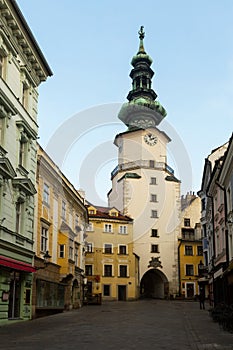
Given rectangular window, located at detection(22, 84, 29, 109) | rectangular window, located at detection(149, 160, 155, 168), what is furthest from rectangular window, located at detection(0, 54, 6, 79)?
rectangular window, located at detection(149, 160, 155, 168)

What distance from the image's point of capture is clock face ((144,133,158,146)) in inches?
2896

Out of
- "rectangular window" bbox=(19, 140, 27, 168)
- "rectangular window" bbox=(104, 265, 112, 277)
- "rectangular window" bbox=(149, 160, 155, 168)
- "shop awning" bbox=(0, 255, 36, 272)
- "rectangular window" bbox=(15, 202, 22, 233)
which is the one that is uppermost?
"rectangular window" bbox=(149, 160, 155, 168)

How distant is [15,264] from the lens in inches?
883

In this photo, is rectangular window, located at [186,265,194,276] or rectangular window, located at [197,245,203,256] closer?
rectangular window, located at [186,265,194,276]

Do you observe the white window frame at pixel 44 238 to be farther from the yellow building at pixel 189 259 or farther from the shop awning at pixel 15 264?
the yellow building at pixel 189 259

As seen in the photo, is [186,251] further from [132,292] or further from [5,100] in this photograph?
[5,100]

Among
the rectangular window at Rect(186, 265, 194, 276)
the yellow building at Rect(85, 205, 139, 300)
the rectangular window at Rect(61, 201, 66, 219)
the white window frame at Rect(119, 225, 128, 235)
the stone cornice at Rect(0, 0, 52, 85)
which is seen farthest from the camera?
the rectangular window at Rect(186, 265, 194, 276)

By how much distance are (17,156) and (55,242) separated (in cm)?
1101

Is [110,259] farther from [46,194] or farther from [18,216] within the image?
[18,216]

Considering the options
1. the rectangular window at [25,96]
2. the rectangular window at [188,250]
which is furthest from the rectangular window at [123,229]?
the rectangular window at [25,96]

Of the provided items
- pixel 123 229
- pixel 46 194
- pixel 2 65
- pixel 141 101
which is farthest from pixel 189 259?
pixel 2 65

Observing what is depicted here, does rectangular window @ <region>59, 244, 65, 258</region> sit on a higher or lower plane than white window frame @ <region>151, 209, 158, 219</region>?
lower

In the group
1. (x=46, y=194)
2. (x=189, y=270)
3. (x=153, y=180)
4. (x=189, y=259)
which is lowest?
(x=189, y=270)

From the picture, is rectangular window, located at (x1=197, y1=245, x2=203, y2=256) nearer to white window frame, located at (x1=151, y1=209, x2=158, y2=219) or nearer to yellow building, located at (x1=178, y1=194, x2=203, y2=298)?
yellow building, located at (x1=178, y1=194, x2=203, y2=298)
